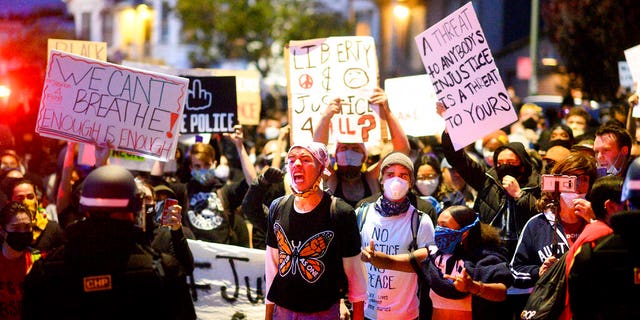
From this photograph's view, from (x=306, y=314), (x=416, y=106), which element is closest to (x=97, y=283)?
(x=306, y=314)

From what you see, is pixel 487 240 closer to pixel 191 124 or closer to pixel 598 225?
pixel 598 225

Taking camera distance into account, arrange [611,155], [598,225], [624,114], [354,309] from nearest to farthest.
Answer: [598,225] → [354,309] → [611,155] → [624,114]

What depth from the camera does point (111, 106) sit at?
25.5 ft

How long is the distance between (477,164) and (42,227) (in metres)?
3.42

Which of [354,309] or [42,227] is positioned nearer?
[354,309]

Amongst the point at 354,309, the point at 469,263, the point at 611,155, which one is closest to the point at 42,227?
the point at 354,309

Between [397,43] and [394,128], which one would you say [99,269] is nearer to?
[394,128]

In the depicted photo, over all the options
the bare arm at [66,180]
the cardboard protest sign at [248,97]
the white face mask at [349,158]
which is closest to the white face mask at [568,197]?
the white face mask at [349,158]

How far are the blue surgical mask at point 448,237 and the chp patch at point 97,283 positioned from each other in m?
2.41

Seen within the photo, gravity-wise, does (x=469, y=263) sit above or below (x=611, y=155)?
below

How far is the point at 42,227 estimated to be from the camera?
325 inches

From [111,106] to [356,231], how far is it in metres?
2.42

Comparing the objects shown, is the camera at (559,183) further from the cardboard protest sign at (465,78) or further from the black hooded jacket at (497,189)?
the cardboard protest sign at (465,78)

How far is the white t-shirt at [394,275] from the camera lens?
6.97 metres
